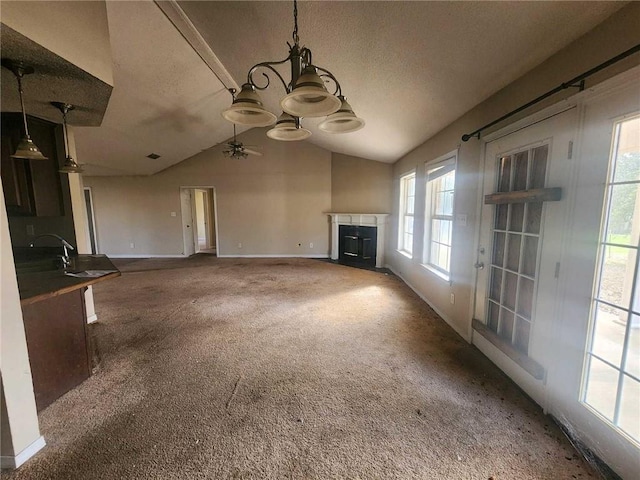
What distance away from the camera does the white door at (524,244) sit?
1644 millimetres

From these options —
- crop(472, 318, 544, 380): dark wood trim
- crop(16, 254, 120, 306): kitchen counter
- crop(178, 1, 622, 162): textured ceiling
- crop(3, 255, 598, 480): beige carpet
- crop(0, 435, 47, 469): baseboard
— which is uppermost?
crop(178, 1, 622, 162): textured ceiling

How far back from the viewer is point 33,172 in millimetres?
2682

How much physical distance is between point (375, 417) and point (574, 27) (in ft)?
8.12

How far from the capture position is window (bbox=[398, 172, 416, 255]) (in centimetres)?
496

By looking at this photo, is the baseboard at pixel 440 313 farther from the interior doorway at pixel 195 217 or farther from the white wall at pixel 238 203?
the interior doorway at pixel 195 217

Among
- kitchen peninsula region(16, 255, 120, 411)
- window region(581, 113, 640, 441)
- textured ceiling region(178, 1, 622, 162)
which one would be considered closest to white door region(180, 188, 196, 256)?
textured ceiling region(178, 1, 622, 162)

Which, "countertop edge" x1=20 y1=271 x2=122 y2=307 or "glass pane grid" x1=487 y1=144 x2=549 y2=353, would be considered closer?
"countertop edge" x1=20 y1=271 x2=122 y2=307

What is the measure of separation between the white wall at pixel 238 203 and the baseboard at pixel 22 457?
569cm

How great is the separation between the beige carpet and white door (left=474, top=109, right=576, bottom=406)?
0.32 m

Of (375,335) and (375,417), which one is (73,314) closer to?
(375,417)

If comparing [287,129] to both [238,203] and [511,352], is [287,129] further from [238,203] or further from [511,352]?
[238,203]

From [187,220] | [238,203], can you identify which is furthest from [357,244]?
[187,220]

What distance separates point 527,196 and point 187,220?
7.37 m

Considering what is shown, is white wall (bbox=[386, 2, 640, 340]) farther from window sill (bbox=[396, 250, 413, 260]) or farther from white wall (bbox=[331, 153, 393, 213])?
white wall (bbox=[331, 153, 393, 213])
